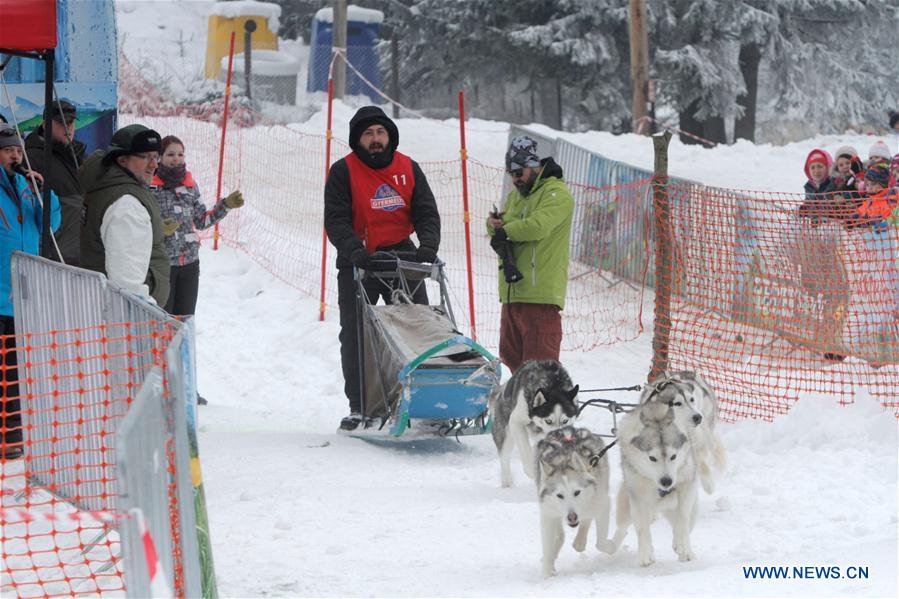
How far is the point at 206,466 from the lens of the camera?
6.83 metres

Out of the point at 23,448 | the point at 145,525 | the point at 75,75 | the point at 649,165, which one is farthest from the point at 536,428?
the point at 649,165

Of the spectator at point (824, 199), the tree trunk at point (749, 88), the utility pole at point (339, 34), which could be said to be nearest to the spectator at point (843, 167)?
the spectator at point (824, 199)

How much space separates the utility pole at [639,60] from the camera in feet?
65.2

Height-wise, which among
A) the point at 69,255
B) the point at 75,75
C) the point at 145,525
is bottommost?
A: the point at 145,525

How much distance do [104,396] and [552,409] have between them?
228 cm

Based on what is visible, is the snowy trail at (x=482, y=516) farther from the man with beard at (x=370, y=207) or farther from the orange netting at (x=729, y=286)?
the orange netting at (x=729, y=286)

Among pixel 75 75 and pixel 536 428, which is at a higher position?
pixel 75 75

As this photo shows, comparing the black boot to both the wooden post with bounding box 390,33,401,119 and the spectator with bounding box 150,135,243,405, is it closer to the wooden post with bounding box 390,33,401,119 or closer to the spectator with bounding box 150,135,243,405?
the spectator with bounding box 150,135,243,405

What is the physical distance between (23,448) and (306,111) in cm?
2102

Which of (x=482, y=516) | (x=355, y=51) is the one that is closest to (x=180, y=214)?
(x=482, y=516)

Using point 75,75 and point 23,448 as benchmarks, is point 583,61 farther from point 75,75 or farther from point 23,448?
point 23,448

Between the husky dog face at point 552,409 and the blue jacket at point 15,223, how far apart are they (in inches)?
106

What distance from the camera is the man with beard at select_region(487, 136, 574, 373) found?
7.33 m

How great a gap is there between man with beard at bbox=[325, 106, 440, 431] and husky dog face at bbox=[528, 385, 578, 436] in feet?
4.92
